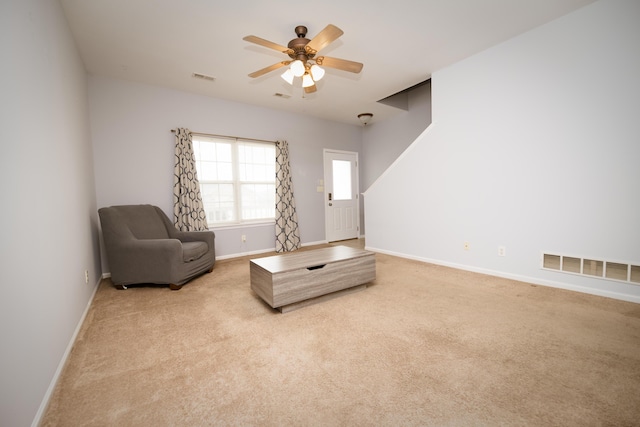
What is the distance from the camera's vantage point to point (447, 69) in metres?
3.62

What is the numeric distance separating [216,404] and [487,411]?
133 cm

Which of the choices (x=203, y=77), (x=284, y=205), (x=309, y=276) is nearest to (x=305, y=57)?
→ (x=203, y=77)

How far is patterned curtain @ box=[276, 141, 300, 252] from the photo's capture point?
500 cm

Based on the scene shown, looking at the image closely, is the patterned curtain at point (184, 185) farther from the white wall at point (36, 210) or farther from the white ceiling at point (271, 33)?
the white wall at point (36, 210)

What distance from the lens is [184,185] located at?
4.05m

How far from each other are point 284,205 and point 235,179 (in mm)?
997

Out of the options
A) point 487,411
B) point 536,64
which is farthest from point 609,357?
point 536,64

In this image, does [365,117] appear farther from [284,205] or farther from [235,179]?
[235,179]

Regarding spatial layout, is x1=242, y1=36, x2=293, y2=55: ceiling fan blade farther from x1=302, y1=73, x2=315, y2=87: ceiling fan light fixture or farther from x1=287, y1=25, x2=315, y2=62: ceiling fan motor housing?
x1=302, y1=73, x2=315, y2=87: ceiling fan light fixture

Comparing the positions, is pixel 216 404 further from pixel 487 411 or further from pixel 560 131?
pixel 560 131

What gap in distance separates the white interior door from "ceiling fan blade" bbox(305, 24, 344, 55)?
334 centimetres

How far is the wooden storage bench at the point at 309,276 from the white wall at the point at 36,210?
138 centimetres

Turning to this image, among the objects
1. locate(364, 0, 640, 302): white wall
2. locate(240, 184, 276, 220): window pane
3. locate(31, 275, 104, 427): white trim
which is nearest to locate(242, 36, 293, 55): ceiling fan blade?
locate(364, 0, 640, 302): white wall

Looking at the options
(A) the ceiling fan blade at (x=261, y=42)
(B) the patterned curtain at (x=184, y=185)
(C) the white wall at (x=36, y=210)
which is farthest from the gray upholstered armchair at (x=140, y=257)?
Answer: (A) the ceiling fan blade at (x=261, y=42)
